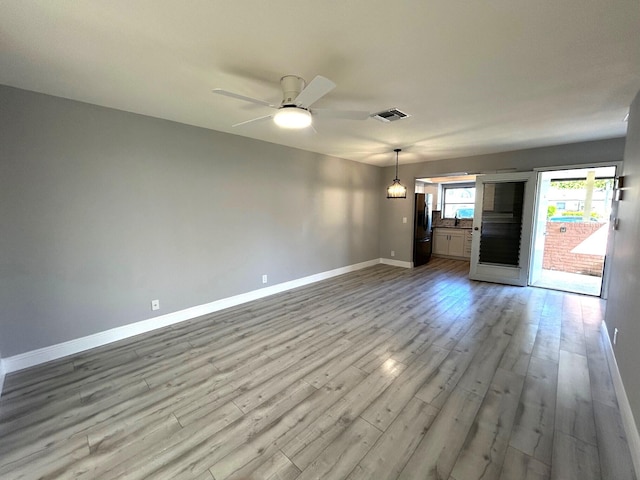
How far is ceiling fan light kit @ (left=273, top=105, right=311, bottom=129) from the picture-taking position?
2131mm

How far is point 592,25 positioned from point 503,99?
109 cm

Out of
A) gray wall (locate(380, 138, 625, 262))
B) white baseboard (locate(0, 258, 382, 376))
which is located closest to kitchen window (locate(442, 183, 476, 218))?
gray wall (locate(380, 138, 625, 262))

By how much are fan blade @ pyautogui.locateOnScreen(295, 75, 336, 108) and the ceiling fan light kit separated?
0.05m

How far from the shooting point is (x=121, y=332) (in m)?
3.07

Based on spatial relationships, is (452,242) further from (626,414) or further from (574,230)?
(626,414)

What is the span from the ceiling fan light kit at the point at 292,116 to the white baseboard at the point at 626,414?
3043mm

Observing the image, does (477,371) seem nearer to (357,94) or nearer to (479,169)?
(357,94)

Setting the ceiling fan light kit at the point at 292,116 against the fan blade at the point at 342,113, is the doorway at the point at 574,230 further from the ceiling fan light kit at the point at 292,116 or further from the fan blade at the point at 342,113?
the ceiling fan light kit at the point at 292,116

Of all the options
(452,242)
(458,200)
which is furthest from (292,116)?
(458,200)

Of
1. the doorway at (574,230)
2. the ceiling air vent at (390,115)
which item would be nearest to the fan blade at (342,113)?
the ceiling air vent at (390,115)

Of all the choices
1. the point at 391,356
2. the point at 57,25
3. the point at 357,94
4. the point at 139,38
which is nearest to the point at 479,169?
the point at 357,94

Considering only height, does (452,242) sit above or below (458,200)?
below

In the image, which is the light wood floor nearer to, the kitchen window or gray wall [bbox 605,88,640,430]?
gray wall [bbox 605,88,640,430]

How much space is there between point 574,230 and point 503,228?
2.35m
